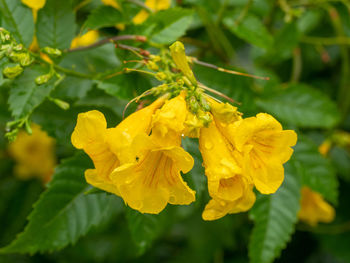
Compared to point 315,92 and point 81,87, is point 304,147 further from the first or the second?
point 81,87

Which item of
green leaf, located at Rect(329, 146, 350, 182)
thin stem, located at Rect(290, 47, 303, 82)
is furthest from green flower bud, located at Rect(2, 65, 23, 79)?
green leaf, located at Rect(329, 146, 350, 182)

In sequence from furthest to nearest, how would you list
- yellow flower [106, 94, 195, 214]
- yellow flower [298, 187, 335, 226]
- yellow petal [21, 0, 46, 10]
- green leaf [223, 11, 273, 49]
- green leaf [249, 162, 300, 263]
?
yellow flower [298, 187, 335, 226], green leaf [223, 11, 273, 49], green leaf [249, 162, 300, 263], yellow petal [21, 0, 46, 10], yellow flower [106, 94, 195, 214]

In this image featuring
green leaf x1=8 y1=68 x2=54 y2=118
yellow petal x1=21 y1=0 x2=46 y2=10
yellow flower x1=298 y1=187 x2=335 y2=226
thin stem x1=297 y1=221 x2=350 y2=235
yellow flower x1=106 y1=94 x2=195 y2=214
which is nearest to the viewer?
yellow flower x1=106 y1=94 x2=195 y2=214

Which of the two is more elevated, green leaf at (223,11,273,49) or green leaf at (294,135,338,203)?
green leaf at (223,11,273,49)

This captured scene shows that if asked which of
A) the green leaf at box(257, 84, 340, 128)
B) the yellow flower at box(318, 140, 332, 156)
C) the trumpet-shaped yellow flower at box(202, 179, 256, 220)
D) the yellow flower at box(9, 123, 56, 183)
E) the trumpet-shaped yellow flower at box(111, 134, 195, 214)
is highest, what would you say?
the trumpet-shaped yellow flower at box(111, 134, 195, 214)

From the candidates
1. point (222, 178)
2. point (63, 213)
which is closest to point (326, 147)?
point (222, 178)

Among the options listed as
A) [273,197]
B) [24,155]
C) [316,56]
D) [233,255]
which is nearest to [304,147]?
[273,197]

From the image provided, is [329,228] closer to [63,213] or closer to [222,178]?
[222,178]

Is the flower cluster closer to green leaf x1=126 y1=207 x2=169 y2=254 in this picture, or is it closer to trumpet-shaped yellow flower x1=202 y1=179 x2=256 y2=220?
trumpet-shaped yellow flower x1=202 y1=179 x2=256 y2=220
